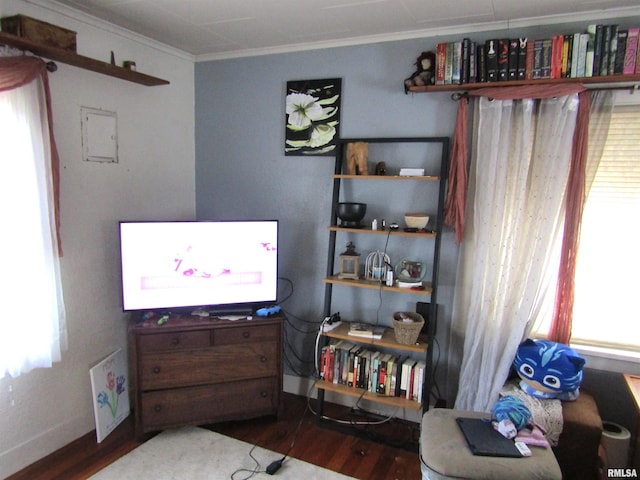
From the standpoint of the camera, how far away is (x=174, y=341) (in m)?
2.47

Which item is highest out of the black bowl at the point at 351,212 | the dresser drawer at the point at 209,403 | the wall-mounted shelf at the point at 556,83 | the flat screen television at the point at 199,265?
the wall-mounted shelf at the point at 556,83

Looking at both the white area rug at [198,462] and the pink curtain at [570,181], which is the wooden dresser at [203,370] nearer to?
the white area rug at [198,462]

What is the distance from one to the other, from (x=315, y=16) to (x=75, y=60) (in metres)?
1.25

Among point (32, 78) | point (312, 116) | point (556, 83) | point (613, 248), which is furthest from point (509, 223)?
point (32, 78)

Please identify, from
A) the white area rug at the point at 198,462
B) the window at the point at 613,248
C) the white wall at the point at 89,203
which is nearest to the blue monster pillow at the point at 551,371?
the window at the point at 613,248

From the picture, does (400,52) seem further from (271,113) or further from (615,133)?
(615,133)

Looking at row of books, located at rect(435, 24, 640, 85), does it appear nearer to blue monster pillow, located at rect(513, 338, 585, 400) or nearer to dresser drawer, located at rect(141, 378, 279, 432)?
blue monster pillow, located at rect(513, 338, 585, 400)

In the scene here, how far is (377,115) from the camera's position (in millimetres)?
2658

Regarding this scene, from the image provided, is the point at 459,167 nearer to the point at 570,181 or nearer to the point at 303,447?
the point at 570,181

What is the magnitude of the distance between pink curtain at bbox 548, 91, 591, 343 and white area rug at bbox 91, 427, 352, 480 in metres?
1.39

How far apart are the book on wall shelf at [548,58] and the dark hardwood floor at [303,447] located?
2054 mm

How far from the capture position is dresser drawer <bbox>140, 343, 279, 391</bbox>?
96.4 inches

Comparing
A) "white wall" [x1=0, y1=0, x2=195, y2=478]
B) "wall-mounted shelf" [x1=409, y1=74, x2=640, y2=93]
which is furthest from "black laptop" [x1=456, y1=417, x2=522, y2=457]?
"white wall" [x1=0, y1=0, x2=195, y2=478]

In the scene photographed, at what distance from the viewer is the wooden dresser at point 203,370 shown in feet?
8.00
